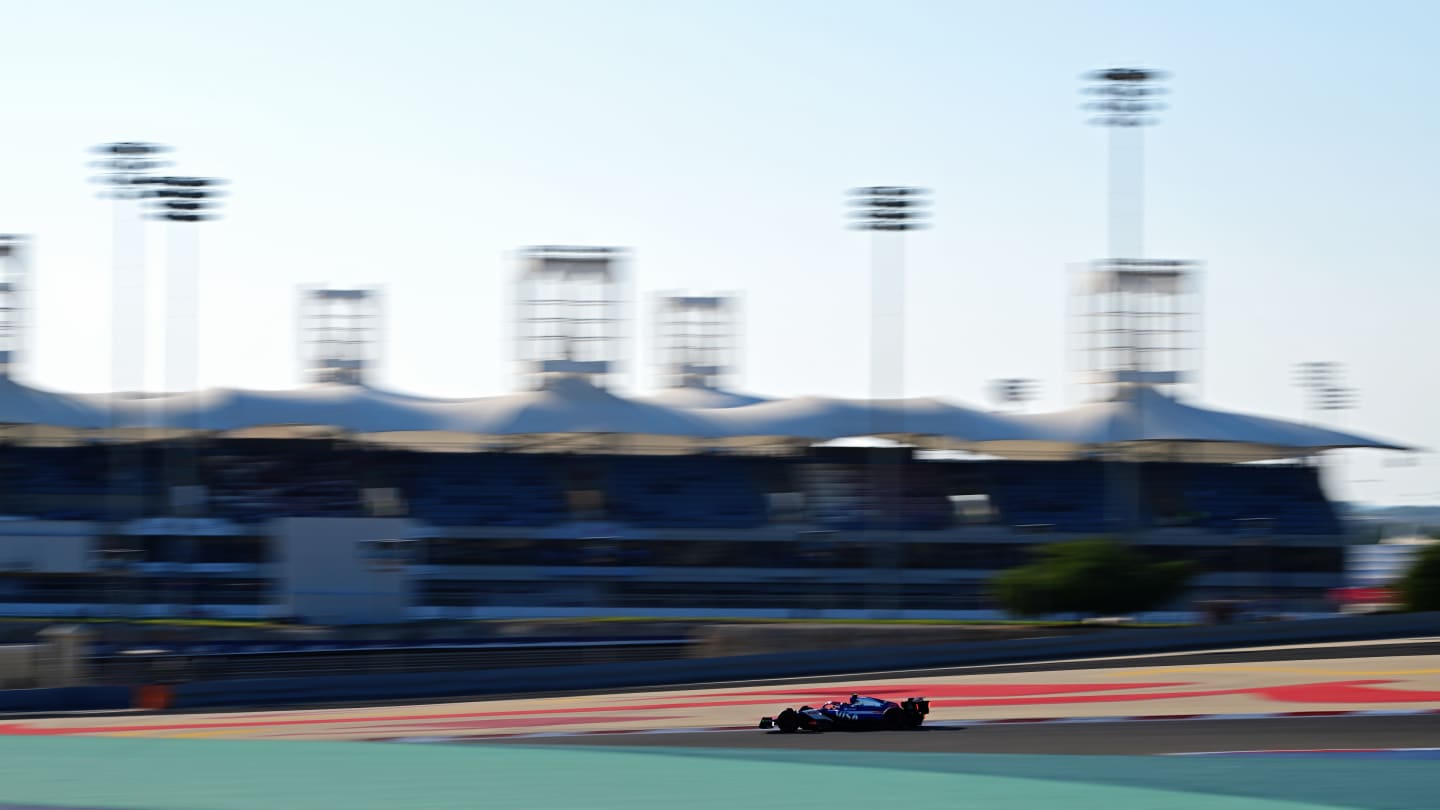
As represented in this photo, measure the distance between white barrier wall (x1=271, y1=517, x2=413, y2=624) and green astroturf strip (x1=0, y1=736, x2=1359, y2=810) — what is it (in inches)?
772

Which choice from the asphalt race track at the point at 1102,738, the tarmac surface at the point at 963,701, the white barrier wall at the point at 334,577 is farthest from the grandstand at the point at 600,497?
the asphalt race track at the point at 1102,738

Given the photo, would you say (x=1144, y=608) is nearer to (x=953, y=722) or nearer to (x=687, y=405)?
(x=953, y=722)

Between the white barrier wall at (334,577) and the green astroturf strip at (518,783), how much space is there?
1962cm

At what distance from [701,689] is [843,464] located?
24.2m

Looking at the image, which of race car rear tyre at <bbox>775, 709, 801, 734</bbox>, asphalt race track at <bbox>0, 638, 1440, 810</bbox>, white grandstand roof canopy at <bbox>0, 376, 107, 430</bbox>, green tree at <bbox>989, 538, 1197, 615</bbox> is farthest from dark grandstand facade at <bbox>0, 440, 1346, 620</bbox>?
race car rear tyre at <bbox>775, 709, 801, 734</bbox>

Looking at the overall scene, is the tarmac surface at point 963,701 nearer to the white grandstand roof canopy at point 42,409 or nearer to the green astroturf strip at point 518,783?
the green astroturf strip at point 518,783

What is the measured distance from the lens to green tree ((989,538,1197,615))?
97.8ft

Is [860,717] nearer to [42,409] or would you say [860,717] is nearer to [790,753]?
[790,753]

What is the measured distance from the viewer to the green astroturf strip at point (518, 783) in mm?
9266

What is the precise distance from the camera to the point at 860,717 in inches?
546

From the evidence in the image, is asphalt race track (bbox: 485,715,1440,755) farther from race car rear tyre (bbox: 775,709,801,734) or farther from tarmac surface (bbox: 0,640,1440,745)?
tarmac surface (bbox: 0,640,1440,745)

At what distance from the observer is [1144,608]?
1182 inches

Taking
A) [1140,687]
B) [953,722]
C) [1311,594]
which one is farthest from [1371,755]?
[1311,594]

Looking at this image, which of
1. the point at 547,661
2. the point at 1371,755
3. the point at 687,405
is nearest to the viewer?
the point at 1371,755
